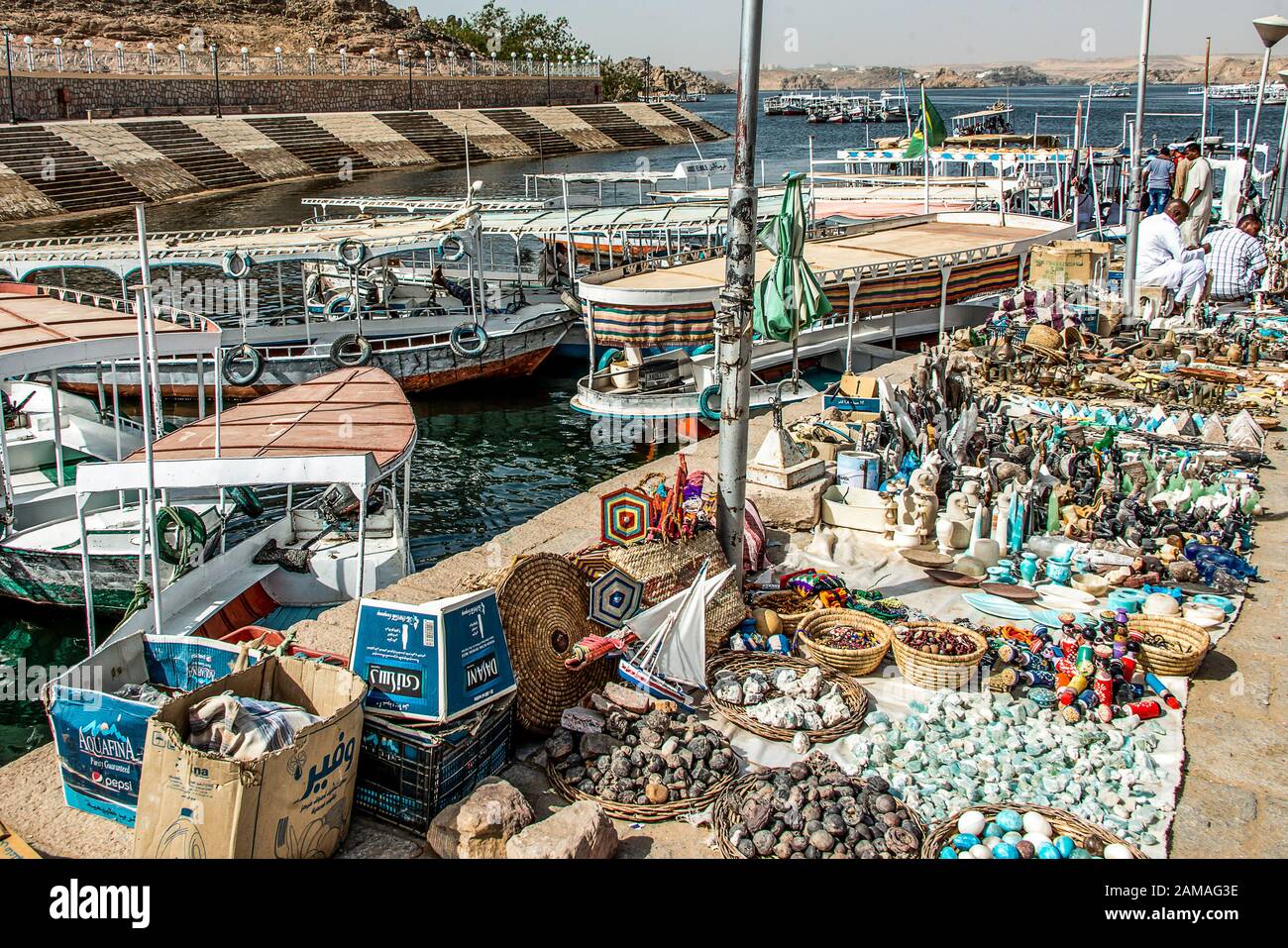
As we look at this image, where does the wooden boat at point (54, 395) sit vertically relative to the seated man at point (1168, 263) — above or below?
below

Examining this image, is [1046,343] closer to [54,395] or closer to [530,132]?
[54,395]

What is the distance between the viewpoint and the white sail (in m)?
6.93

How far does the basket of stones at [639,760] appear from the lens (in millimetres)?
5840

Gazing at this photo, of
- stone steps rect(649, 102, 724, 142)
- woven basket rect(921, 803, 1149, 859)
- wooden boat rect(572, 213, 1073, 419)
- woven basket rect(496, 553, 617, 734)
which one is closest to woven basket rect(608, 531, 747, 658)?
woven basket rect(496, 553, 617, 734)

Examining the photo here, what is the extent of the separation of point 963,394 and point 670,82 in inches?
6553

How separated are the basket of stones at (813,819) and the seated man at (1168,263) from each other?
15065 mm

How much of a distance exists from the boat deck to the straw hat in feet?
10.9

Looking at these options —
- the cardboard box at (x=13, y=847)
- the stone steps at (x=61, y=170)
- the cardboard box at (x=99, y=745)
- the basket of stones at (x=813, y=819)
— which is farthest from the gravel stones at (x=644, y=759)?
the stone steps at (x=61, y=170)

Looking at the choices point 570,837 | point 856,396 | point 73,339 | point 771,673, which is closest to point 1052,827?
point 771,673

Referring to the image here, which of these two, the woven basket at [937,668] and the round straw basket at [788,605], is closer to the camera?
the woven basket at [937,668]

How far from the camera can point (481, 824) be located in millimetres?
5285

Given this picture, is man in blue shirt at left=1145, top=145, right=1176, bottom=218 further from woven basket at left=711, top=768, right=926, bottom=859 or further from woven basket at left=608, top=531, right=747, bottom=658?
woven basket at left=711, top=768, right=926, bottom=859

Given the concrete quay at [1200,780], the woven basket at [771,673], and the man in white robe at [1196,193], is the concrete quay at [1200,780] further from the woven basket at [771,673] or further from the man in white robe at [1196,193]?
the man in white robe at [1196,193]

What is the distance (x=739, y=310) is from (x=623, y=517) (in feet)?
5.50
